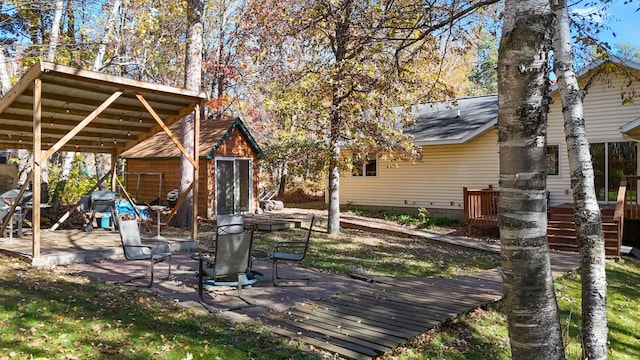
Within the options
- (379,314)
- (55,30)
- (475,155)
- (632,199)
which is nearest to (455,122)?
(475,155)

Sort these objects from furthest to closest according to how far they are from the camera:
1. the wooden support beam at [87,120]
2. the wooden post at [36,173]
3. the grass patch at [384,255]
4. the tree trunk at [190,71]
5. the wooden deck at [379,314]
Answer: the tree trunk at [190,71] → the grass patch at [384,255] → the wooden support beam at [87,120] → the wooden post at [36,173] → the wooden deck at [379,314]

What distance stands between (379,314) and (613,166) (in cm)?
1309

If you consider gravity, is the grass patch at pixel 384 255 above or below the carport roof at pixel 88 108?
below

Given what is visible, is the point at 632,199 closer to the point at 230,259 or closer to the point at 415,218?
the point at 415,218

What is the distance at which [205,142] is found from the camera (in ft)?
57.9

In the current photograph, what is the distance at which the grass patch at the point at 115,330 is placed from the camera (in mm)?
4164

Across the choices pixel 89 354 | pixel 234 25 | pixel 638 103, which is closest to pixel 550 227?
pixel 638 103

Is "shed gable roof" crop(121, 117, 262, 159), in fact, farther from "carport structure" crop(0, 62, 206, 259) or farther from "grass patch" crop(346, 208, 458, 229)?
"grass patch" crop(346, 208, 458, 229)

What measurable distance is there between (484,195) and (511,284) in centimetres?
1307

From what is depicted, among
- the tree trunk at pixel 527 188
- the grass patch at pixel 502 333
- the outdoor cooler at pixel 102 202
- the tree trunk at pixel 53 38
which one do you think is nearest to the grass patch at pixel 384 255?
the grass patch at pixel 502 333

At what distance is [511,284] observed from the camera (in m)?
2.69

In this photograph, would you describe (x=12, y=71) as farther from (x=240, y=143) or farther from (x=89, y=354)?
(x=89, y=354)

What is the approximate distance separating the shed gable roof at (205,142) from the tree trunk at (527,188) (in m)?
14.9

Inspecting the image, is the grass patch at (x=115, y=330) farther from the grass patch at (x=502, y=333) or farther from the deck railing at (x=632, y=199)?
the deck railing at (x=632, y=199)
